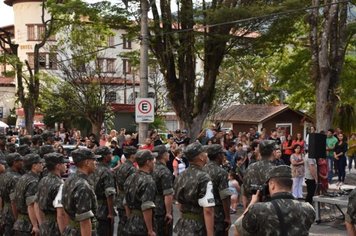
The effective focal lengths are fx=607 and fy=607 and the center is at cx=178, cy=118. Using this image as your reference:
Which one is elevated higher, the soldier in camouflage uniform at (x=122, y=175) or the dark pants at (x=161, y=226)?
the soldier in camouflage uniform at (x=122, y=175)

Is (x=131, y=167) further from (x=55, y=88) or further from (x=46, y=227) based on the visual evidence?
(x=55, y=88)

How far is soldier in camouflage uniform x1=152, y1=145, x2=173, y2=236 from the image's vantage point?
9.27m

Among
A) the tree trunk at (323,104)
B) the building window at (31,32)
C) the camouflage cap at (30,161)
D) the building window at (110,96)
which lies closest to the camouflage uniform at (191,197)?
the camouflage cap at (30,161)

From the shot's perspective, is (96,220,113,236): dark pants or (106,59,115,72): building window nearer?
(96,220,113,236): dark pants

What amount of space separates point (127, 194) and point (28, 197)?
1.36 m

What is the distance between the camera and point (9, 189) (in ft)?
30.0

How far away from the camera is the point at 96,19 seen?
21.3 metres

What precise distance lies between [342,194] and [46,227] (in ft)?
22.1

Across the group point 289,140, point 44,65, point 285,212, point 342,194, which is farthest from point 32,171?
point 44,65

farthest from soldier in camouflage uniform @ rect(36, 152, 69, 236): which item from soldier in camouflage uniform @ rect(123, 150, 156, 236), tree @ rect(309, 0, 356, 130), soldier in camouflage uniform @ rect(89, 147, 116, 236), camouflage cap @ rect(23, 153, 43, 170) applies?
tree @ rect(309, 0, 356, 130)

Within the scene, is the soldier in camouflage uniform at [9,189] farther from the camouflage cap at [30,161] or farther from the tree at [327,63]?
the tree at [327,63]

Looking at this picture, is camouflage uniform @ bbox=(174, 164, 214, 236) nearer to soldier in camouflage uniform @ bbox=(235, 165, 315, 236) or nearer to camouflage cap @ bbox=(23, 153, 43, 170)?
soldier in camouflage uniform @ bbox=(235, 165, 315, 236)

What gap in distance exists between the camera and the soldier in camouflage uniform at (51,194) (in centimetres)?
775

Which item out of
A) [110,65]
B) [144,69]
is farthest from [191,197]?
[110,65]
